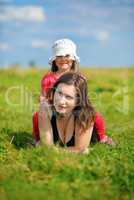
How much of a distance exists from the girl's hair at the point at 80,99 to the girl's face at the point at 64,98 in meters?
0.05

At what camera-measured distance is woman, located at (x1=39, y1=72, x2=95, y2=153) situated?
18.3 ft

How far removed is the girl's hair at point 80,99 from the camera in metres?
5.62

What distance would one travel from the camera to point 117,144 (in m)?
6.28

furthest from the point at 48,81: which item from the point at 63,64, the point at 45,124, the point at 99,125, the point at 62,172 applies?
the point at 62,172

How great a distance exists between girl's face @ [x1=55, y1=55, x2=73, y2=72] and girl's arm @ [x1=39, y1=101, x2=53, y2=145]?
0.96 m

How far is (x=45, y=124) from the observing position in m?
5.64

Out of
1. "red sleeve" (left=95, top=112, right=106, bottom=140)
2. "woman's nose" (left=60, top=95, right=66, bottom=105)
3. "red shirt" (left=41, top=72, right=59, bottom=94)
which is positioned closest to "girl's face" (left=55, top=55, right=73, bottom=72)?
"red shirt" (left=41, top=72, right=59, bottom=94)

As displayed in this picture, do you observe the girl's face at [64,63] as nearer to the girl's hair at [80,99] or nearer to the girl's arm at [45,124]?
the girl's hair at [80,99]

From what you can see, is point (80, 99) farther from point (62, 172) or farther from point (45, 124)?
point (62, 172)

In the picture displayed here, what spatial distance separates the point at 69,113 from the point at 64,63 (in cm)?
100

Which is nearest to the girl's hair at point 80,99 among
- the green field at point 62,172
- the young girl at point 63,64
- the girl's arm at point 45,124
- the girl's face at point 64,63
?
the girl's arm at point 45,124

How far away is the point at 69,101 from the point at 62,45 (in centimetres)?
108

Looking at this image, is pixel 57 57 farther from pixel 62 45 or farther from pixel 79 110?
pixel 79 110

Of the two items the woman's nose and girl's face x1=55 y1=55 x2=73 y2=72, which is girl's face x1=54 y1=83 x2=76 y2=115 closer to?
the woman's nose
